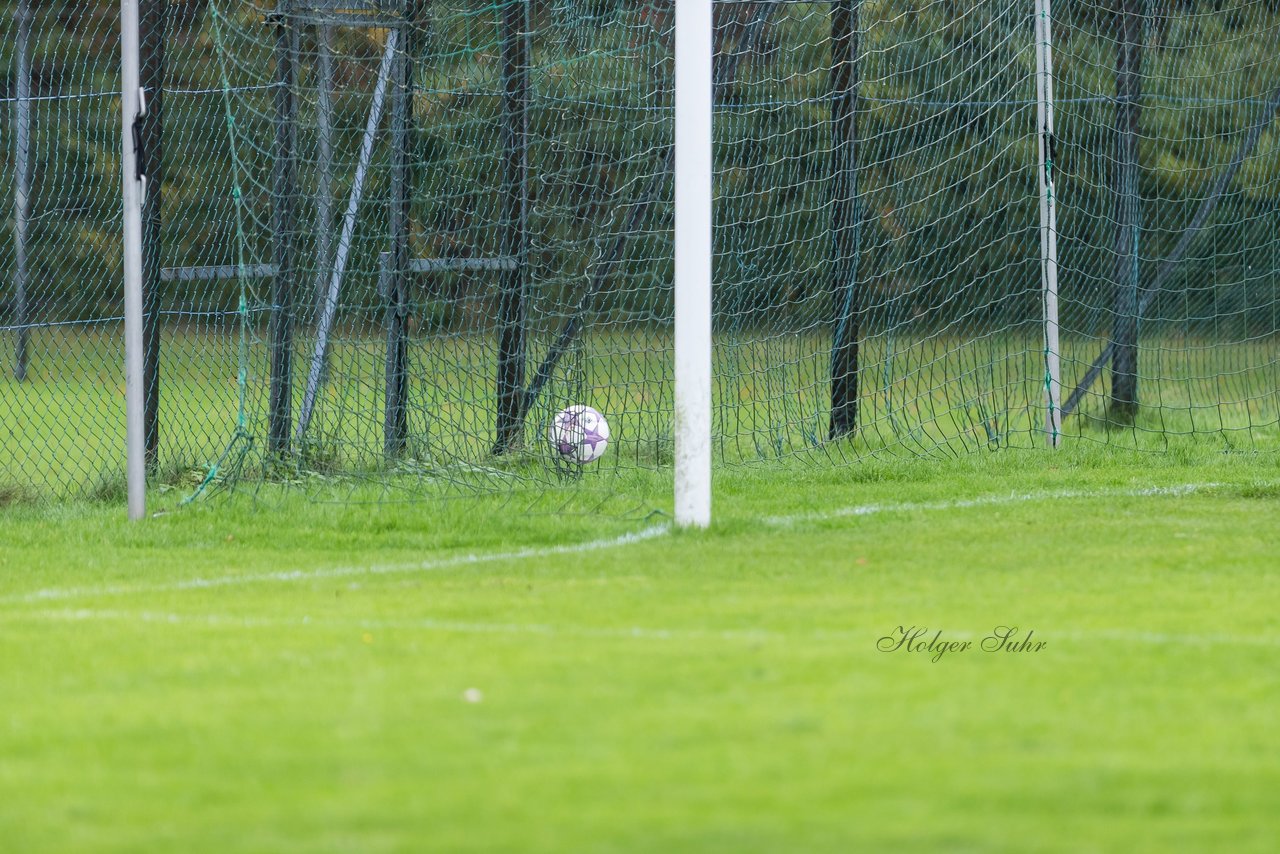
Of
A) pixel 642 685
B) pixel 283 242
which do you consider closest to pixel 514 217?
pixel 283 242

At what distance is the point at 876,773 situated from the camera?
3768 millimetres

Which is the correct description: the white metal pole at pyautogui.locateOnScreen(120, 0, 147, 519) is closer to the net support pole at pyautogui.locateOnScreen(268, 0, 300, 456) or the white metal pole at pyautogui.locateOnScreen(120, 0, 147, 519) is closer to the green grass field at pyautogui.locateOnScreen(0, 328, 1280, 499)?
the green grass field at pyautogui.locateOnScreen(0, 328, 1280, 499)

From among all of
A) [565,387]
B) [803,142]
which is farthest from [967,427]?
[565,387]

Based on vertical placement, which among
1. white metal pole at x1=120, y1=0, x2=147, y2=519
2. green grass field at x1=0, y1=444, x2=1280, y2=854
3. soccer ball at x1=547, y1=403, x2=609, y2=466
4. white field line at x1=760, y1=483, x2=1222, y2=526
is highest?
white metal pole at x1=120, y1=0, x2=147, y2=519

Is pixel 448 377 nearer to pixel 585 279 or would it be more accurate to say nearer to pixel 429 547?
pixel 585 279

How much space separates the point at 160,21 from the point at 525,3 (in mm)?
2221

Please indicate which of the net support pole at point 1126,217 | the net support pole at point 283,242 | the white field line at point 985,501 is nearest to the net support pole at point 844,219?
the net support pole at point 1126,217

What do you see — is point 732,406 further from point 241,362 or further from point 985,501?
point 241,362

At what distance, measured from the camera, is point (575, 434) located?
32.4 feet

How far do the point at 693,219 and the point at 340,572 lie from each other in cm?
216

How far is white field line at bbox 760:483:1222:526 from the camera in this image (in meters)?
8.20

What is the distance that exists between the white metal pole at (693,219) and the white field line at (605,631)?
7.24 feet

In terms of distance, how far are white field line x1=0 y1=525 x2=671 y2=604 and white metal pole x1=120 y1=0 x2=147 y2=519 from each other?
1846 mm
